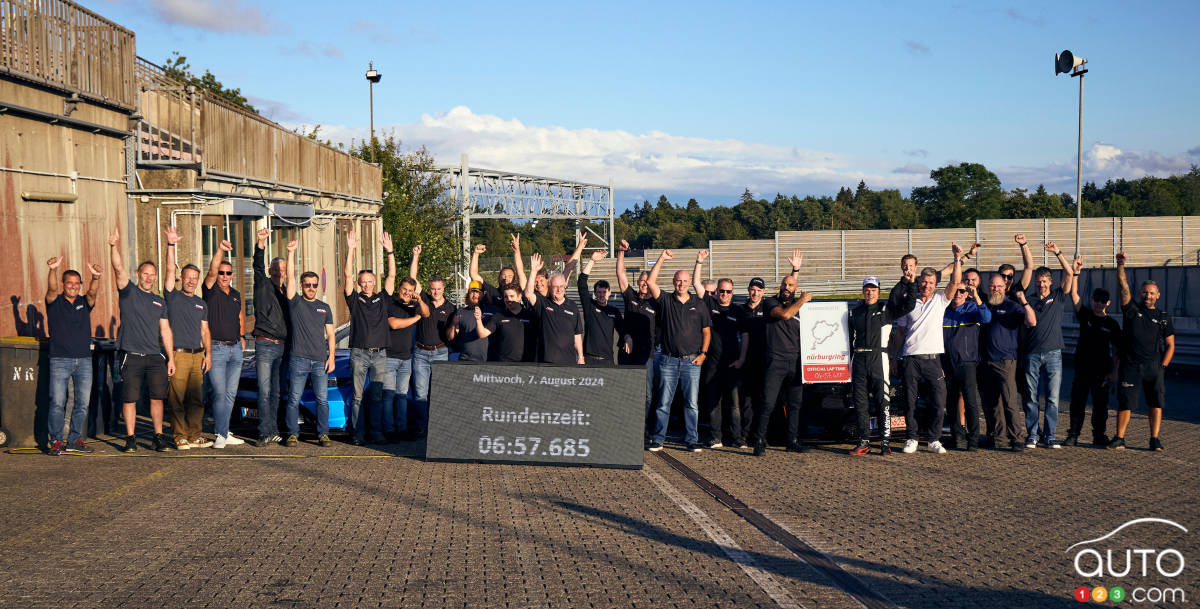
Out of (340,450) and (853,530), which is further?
(340,450)

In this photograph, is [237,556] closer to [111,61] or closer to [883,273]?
[111,61]

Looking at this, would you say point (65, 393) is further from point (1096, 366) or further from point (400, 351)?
point (1096, 366)

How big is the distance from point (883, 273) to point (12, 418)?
4351cm

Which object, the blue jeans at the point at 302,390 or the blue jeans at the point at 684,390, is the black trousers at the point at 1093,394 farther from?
the blue jeans at the point at 302,390

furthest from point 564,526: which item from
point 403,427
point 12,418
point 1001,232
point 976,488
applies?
point 1001,232

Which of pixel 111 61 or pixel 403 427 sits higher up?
pixel 111 61

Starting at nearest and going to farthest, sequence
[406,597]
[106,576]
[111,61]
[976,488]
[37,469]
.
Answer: [406,597] < [106,576] < [976,488] < [37,469] < [111,61]

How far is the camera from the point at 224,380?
11148 mm

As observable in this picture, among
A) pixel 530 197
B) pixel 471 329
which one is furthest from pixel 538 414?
pixel 530 197

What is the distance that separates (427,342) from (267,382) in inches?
70.8

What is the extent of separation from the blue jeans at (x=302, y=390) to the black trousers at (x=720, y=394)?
13.8 feet

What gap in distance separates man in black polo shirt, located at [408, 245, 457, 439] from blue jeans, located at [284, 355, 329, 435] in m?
1.09

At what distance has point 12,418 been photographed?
10695 mm

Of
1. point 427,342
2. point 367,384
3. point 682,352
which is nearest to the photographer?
point 682,352
